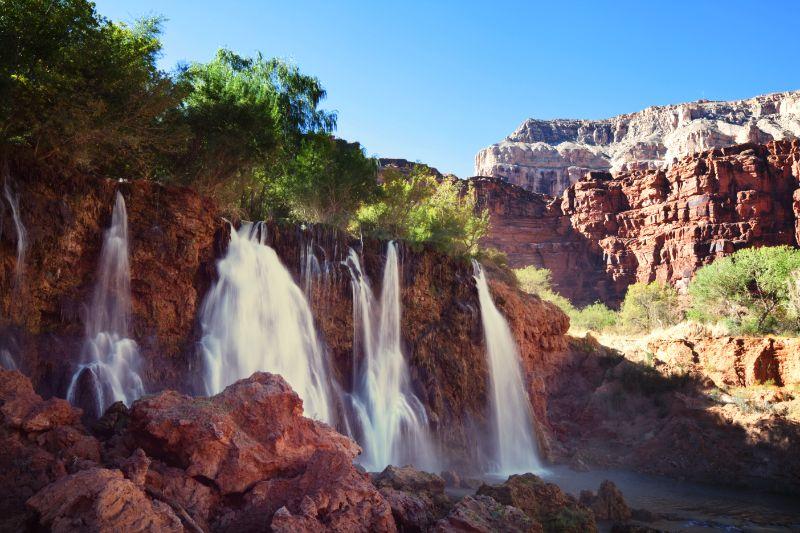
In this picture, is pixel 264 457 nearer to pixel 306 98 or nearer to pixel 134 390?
pixel 134 390

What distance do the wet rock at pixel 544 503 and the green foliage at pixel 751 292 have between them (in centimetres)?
2560

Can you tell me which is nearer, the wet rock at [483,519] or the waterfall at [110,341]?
the wet rock at [483,519]

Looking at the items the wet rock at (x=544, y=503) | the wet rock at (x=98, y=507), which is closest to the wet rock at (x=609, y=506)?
the wet rock at (x=544, y=503)

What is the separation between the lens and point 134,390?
1380 centimetres

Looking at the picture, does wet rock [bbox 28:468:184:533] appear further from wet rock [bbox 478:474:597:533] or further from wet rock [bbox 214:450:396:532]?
wet rock [bbox 478:474:597:533]

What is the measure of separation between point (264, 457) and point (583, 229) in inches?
2939

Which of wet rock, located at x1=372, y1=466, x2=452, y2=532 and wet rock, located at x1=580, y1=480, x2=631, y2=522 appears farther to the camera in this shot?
wet rock, located at x1=580, y1=480, x2=631, y2=522

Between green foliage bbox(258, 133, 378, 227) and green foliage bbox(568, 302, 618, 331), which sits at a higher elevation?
green foliage bbox(258, 133, 378, 227)

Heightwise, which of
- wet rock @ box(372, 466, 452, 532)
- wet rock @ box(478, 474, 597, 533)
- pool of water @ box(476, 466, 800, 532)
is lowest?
pool of water @ box(476, 466, 800, 532)

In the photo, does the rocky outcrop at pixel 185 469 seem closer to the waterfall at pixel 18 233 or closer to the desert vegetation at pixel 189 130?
the waterfall at pixel 18 233

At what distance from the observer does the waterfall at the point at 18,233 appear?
13328 mm

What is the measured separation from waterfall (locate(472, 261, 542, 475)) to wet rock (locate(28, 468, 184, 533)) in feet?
58.9

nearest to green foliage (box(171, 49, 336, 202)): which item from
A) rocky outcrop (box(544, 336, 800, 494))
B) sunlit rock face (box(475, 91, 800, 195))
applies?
rocky outcrop (box(544, 336, 800, 494))

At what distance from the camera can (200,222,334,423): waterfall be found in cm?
1669
